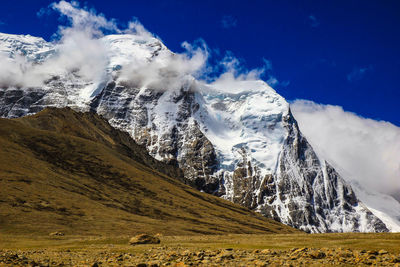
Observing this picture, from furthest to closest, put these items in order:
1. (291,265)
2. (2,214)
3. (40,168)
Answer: (40,168) → (2,214) → (291,265)

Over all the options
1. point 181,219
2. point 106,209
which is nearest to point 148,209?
point 181,219

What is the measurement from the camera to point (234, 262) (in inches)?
1228

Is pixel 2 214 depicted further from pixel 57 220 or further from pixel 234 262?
pixel 234 262

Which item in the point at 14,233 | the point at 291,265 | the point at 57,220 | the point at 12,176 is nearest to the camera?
the point at 291,265

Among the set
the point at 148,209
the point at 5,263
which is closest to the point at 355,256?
the point at 5,263

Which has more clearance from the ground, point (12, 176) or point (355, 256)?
point (12, 176)

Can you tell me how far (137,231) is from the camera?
131 m

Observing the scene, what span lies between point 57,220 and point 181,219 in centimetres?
7728

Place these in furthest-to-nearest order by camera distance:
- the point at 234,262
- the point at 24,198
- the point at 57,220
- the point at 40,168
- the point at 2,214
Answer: the point at 40,168, the point at 24,198, the point at 57,220, the point at 2,214, the point at 234,262

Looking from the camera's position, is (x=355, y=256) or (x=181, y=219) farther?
(x=181, y=219)

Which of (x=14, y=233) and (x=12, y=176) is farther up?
(x=12, y=176)

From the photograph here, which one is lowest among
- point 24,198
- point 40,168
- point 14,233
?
point 14,233

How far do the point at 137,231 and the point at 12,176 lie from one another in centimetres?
6537

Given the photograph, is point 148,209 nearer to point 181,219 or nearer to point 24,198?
point 181,219
